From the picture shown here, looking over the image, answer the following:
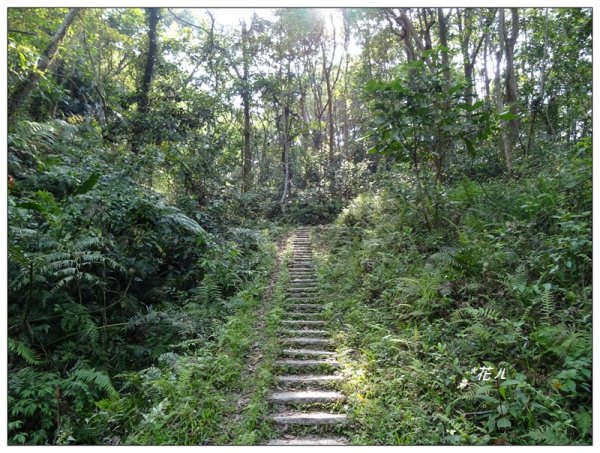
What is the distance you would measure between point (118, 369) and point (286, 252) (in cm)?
701

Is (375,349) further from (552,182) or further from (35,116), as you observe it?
(35,116)

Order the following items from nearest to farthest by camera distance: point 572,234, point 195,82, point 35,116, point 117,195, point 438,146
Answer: point 572,234 → point 117,195 → point 438,146 → point 35,116 → point 195,82

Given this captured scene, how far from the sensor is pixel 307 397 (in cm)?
430

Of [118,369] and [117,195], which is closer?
[118,369]

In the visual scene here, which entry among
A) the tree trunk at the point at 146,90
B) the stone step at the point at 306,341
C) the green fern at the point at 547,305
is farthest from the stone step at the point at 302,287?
the tree trunk at the point at 146,90

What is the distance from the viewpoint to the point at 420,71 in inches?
275

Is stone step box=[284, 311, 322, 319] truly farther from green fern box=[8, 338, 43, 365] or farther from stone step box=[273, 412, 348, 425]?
green fern box=[8, 338, 43, 365]

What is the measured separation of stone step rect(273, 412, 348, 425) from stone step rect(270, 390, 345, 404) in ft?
0.80

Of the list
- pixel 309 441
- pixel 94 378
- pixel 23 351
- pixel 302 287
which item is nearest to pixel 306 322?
pixel 302 287

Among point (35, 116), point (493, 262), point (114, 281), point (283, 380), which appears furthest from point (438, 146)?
point (35, 116)

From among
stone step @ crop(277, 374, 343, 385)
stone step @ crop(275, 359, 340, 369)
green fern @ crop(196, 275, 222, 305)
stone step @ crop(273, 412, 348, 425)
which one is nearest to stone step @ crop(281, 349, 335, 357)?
stone step @ crop(275, 359, 340, 369)

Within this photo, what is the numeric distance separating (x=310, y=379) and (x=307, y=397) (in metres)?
0.43

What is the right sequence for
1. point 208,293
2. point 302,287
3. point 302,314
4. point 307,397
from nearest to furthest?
point 307,397 → point 302,314 → point 208,293 → point 302,287

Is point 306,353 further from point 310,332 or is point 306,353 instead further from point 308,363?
point 310,332
